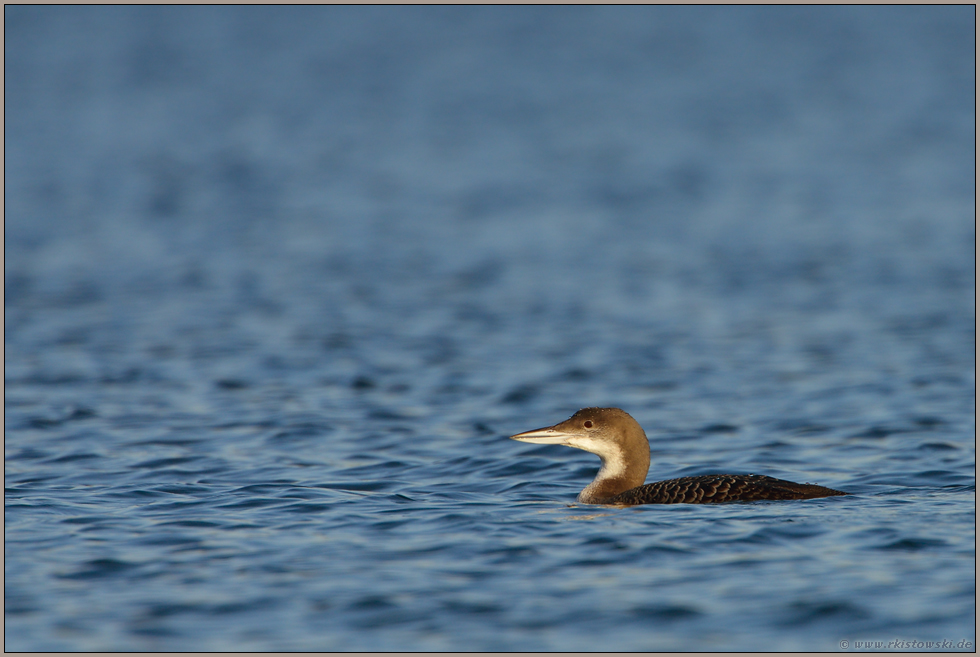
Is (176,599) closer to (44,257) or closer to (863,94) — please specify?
(44,257)

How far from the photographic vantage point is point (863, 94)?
34.9 m

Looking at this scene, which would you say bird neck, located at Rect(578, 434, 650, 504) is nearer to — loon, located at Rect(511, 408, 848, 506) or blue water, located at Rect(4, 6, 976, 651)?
loon, located at Rect(511, 408, 848, 506)

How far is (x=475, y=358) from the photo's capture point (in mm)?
12742

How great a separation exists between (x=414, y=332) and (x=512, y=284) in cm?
299

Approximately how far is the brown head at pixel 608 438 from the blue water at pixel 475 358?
Result: 51 cm

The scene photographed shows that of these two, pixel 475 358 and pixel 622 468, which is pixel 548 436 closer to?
pixel 622 468

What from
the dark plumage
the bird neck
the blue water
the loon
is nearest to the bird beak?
the loon

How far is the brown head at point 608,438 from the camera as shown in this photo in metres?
8.11

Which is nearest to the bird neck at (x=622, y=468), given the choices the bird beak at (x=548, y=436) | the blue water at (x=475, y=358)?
the bird beak at (x=548, y=436)

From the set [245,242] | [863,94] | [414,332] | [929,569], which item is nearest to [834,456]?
[929,569]

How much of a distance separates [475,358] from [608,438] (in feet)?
15.4

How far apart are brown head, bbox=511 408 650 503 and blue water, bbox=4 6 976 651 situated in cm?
51

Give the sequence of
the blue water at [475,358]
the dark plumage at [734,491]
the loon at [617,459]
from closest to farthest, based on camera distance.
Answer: the blue water at [475,358] < the dark plumage at [734,491] < the loon at [617,459]

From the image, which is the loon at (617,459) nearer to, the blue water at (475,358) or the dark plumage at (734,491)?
the dark plumage at (734,491)
